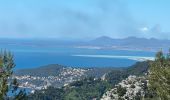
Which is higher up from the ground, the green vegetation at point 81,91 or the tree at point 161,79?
the tree at point 161,79

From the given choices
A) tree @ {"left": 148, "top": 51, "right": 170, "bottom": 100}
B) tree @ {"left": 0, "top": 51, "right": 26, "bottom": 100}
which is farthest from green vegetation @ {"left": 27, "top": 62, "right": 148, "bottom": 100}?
tree @ {"left": 0, "top": 51, "right": 26, "bottom": 100}

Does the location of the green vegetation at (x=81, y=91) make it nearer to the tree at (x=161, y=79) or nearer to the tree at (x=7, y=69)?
the tree at (x=161, y=79)

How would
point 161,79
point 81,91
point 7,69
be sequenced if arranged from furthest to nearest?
point 81,91 → point 161,79 → point 7,69

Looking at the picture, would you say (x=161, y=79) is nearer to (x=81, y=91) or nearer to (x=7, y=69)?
(x=7, y=69)

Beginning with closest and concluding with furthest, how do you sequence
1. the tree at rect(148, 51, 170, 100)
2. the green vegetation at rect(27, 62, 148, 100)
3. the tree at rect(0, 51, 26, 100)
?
the tree at rect(0, 51, 26, 100) < the tree at rect(148, 51, 170, 100) < the green vegetation at rect(27, 62, 148, 100)

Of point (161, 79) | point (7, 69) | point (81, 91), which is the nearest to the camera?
point (7, 69)

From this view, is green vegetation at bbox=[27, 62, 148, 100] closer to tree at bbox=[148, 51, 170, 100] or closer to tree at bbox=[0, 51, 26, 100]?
tree at bbox=[148, 51, 170, 100]

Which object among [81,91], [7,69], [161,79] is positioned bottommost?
[81,91]

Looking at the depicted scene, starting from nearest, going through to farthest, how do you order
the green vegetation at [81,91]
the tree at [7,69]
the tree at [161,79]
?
the tree at [7,69] < the tree at [161,79] < the green vegetation at [81,91]

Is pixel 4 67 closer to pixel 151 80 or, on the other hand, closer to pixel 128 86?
pixel 151 80

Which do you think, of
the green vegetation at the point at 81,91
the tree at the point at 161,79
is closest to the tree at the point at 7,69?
the tree at the point at 161,79

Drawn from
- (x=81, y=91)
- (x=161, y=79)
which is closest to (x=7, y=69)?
(x=161, y=79)
